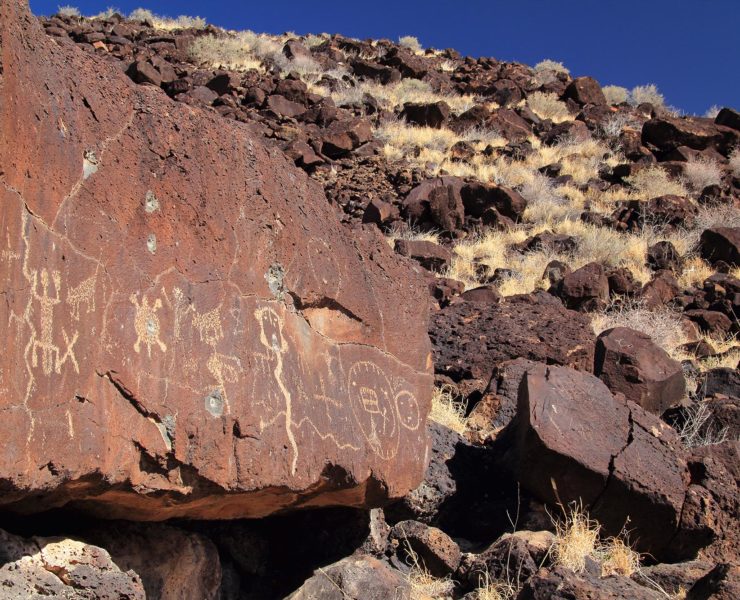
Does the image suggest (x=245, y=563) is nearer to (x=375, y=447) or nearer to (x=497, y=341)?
(x=375, y=447)

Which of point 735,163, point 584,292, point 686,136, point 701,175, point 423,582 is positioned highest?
point 686,136

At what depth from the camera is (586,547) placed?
4.64 meters

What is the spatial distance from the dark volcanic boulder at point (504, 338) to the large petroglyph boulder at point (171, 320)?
2.70 metres

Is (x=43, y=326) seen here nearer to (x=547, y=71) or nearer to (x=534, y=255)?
(x=534, y=255)

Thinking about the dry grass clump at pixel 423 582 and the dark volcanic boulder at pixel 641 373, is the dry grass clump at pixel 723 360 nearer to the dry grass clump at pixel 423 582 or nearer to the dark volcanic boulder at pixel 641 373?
the dark volcanic boulder at pixel 641 373

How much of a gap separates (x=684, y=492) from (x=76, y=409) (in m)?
3.49

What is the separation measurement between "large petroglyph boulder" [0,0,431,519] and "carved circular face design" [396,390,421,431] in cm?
1

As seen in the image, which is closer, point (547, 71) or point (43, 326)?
point (43, 326)

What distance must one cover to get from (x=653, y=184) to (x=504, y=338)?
30.6ft

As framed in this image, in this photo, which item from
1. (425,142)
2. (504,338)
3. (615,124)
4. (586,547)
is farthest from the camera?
(615,124)

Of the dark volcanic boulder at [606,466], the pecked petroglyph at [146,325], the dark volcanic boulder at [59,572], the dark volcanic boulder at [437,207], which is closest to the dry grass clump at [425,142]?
the dark volcanic boulder at [437,207]

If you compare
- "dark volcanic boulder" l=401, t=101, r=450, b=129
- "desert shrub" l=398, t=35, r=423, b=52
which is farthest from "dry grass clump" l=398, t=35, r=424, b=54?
"dark volcanic boulder" l=401, t=101, r=450, b=129

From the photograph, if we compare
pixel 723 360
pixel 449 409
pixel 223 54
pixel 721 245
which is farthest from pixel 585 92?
pixel 449 409

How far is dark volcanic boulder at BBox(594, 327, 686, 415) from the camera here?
714 cm
